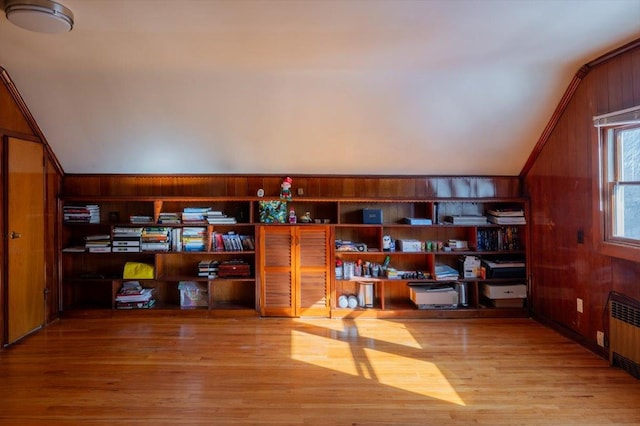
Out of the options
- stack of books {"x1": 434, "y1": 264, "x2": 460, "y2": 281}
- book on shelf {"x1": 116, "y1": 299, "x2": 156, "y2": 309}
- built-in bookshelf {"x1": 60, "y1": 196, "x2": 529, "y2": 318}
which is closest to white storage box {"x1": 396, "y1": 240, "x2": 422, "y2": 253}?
built-in bookshelf {"x1": 60, "y1": 196, "x2": 529, "y2": 318}

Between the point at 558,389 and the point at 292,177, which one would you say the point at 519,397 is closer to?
the point at 558,389

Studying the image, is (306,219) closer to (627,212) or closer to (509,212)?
(509,212)

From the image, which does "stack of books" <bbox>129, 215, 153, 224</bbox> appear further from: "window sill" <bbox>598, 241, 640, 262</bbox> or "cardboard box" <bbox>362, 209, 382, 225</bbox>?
"window sill" <bbox>598, 241, 640, 262</bbox>

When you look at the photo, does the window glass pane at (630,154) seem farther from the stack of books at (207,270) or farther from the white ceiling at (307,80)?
the stack of books at (207,270)

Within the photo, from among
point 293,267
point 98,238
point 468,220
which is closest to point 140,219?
point 98,238

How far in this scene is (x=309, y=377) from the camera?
2.88 metres

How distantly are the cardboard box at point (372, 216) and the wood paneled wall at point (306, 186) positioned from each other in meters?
0.25

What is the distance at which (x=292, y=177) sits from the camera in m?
4.46

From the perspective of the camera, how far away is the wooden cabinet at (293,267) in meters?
4.26

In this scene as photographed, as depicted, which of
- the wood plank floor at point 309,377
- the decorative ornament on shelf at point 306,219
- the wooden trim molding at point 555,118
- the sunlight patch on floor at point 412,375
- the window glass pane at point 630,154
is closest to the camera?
the wood plank floor at point 309,377

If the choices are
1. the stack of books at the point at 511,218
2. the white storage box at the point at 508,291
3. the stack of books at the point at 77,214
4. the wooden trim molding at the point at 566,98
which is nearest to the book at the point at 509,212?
the stack of books at the point at 511,218

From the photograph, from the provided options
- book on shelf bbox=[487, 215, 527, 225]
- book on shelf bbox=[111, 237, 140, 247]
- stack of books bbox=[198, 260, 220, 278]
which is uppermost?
book on shelf bbox=[487, 215, 527, 225]

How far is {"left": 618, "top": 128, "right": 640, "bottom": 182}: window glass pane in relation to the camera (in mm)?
2887

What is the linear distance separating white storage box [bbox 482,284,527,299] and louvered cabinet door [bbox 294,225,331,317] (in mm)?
1847
